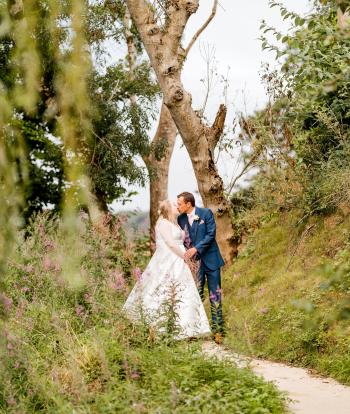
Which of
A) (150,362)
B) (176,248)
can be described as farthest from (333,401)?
(176,248)

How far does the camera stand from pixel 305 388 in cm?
664

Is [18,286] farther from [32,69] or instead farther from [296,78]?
[32,69]

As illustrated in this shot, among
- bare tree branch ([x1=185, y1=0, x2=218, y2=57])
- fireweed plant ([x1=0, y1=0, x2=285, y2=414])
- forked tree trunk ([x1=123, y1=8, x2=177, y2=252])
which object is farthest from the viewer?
forked tree trunk ([x1=123, y1=8, x2=177, y2=252])

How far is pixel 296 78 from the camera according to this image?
10.6m

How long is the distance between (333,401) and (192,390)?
1250 millimetres

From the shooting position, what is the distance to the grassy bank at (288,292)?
7.54 metres

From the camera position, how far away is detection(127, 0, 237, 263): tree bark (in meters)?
11.4

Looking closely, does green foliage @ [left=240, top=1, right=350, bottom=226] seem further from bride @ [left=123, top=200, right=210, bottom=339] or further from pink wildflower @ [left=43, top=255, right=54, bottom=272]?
pink wildflower @ [left=43, top=255, right=54, bottom=272]

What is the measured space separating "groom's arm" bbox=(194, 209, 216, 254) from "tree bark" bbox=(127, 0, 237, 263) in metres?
2.60

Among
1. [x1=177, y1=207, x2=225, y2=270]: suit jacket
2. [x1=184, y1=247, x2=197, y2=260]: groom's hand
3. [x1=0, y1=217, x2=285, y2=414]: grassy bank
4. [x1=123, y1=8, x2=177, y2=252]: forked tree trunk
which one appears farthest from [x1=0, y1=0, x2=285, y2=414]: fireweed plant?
[x1=123, y1=8, x2=177, y2=252]: forked tree trunk

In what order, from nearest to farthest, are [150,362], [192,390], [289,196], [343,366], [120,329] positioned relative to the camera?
[192,390] → [150,362] → [120,329] → [343,366] → [289,196]

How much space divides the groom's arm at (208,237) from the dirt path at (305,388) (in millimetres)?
1803

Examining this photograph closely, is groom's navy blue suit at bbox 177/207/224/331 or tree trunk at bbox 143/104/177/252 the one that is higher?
tree trunk at bbox 143/104/177/252

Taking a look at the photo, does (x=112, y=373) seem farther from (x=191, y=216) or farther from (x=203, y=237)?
(x=191, y=216)
